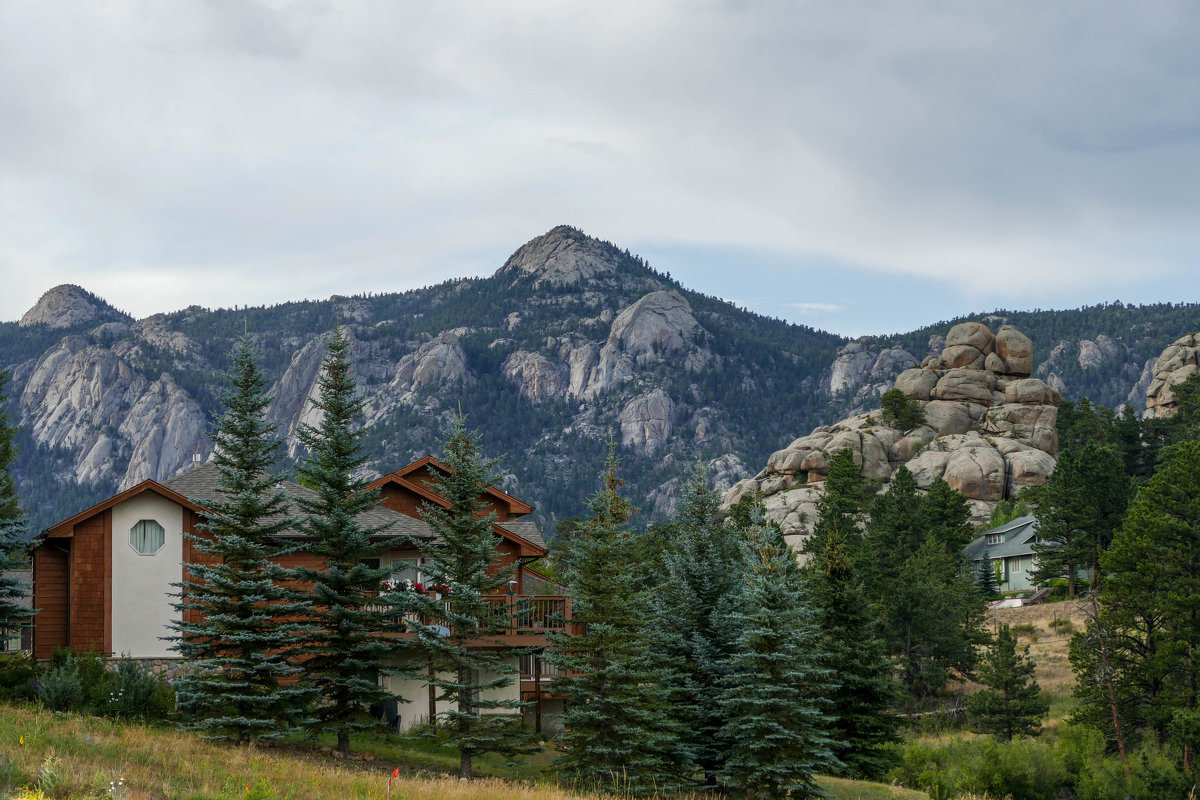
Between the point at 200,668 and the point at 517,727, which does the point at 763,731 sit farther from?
the point at 200,668

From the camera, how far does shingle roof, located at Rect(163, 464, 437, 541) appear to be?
3155cm

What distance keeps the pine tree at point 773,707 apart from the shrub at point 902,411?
8755 cm

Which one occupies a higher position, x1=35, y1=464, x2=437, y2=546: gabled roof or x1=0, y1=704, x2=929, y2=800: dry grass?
x1=35, y1=464, x2=437, y2=546: gabled roof

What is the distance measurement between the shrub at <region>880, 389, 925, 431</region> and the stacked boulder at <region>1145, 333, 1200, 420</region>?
2535cm

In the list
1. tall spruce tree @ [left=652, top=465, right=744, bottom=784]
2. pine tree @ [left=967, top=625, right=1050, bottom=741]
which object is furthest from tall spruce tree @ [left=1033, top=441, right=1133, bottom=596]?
tall spruce tree @ [left=652, top=465, right=744, bottom=784]

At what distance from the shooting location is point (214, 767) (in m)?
19.2

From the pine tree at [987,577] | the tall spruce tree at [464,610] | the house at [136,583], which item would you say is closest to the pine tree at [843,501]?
the pine tree at [987,577]

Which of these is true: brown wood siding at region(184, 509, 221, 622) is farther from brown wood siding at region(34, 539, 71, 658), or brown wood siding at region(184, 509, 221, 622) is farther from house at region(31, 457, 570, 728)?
brown wood siding at region(34, 539, 71, 658)

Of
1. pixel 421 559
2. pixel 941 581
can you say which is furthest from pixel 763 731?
pixel 941 581

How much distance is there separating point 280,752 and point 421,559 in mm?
9571

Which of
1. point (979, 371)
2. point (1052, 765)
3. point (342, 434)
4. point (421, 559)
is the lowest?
point (1052, 765)

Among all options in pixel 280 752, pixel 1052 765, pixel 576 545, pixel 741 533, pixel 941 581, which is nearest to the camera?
pixel 280 752

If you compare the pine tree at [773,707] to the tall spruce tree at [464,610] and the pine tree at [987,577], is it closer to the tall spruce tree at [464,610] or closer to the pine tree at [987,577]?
the tall spruce tree at [464,610]

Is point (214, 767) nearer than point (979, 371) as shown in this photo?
Yes
